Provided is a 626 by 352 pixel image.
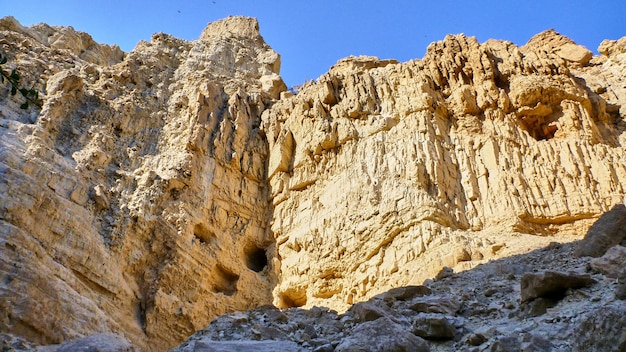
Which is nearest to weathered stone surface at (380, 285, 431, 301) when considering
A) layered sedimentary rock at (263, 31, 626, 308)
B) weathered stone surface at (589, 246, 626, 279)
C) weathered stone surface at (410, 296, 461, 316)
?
weathered stone surface at (410, 296, 461, 316)

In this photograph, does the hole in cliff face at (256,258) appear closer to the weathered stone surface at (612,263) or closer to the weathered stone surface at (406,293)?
the weathered stone surface at (406,293)

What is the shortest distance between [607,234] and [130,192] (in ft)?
47.9

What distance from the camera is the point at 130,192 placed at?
1805 centimetres

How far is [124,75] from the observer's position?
22266 mm

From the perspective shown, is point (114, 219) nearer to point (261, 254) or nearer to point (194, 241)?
point (194, 241)

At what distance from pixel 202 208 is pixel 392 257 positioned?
7.25m

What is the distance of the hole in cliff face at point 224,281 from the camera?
18578 mm

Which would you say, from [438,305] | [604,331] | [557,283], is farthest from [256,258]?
[604,331]

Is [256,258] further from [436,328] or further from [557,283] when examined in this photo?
[557,283]

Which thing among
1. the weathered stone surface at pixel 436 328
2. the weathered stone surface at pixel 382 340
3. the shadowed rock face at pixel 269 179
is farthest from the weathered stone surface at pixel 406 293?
the shadowed rock face at pixel 269 179

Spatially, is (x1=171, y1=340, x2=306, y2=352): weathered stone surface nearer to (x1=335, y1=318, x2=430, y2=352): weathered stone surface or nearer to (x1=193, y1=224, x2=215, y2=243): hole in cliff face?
(x1=335, y1=318, x2=430, y2=352): weathered stone surface

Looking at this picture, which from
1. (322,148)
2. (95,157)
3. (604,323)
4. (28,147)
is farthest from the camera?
(322,148)

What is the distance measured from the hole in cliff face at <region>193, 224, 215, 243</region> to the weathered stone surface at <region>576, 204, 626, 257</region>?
12916 mm

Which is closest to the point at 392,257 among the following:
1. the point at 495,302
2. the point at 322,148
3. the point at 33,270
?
the point at 322,148
